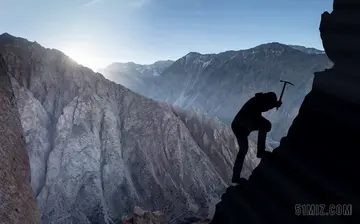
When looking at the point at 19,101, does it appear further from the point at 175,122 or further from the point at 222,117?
the point at 222,117

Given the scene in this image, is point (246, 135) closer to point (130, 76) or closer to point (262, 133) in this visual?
point (262, 133)

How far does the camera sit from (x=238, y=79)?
5482 inches

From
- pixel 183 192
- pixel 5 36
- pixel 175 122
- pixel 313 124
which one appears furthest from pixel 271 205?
pixel 5 36

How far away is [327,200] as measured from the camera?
4367 millimetres

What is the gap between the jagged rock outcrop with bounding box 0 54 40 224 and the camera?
29.6 ft

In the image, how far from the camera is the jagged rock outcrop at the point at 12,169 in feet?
29.6

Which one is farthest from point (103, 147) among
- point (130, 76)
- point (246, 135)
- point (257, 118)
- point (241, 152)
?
point (130, 76)

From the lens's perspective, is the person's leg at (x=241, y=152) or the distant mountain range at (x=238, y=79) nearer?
the person's leg at (x=241, y=152)

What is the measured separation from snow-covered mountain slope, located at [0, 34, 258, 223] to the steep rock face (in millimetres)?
38690

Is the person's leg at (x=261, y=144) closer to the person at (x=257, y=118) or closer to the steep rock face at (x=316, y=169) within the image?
the person at (x=257, y=118)

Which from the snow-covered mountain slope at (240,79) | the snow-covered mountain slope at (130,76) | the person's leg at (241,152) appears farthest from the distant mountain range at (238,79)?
the person's leg at (241,152)

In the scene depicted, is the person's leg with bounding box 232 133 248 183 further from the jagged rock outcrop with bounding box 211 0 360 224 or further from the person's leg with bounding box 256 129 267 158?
the jagged rock outcrop with bounding box 211 0 360 224

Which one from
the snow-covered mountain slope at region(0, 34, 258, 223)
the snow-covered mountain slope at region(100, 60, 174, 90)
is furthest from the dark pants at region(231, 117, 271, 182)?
the snow-covered mountain slope at region(100, 60, 174, 90)

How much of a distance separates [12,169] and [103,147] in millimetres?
39679
